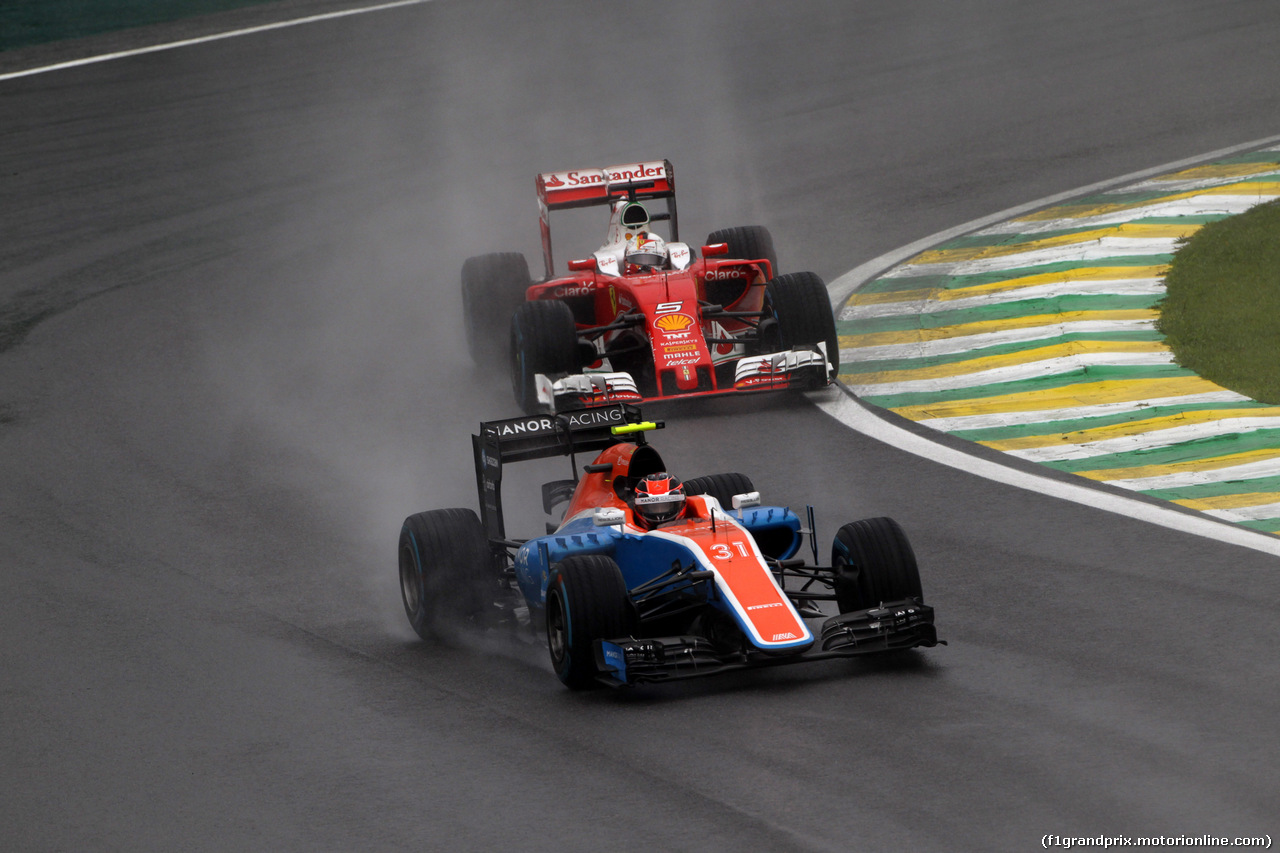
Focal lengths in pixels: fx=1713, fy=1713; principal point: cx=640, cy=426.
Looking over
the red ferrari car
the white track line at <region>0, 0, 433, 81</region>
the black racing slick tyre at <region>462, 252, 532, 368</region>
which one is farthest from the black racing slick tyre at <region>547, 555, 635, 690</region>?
the white track line at <region>0, 0, 433, 81</region>

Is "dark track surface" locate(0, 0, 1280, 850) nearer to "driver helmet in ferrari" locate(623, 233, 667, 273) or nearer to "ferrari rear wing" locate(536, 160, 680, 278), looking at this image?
"driver helmet in ferrari" locate(623, 233, 667, 273)

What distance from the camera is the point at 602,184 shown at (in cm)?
1672

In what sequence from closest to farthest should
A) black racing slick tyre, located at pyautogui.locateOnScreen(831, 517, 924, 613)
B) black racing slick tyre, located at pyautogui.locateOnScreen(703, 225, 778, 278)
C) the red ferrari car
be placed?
1. black racing slick tyre, located at pyautogui.locateOnScreen(831, 517, 924, 613)
2. the red ferrari car
3. black racing slick tyre, located at pyautogui.locateOnScreen(703, 225, 778, 278)

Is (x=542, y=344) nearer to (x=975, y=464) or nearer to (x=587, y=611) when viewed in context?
(x=975, y=464)

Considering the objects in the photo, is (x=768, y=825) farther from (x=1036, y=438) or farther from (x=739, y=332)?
(x=739, y=332)

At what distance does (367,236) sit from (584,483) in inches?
493

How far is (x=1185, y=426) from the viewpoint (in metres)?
12.5

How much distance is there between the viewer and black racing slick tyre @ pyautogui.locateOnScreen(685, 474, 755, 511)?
32.9ft

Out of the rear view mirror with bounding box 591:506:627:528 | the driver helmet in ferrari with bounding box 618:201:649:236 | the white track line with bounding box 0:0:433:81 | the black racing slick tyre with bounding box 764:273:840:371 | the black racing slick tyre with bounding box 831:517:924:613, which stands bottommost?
the black racing slick tyre with bounding box 831:517:924:613

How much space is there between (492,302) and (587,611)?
8.17 metres

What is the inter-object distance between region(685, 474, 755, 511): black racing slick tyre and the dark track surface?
1.28 metres

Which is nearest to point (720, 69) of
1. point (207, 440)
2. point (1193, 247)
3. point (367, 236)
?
point (367, 236)

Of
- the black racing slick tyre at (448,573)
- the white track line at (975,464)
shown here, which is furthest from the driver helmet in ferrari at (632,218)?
the black racing slick tyre at (448,573)

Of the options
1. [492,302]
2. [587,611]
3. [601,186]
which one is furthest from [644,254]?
[587,611]
